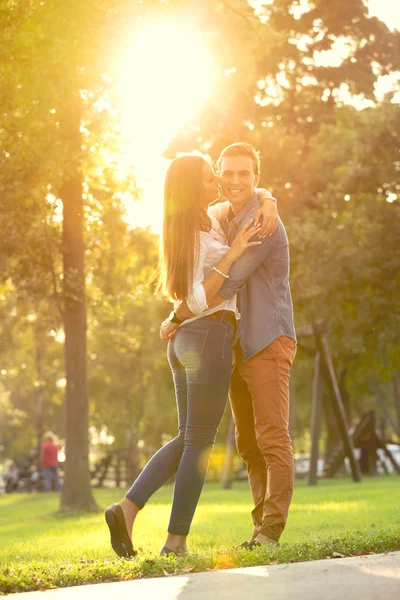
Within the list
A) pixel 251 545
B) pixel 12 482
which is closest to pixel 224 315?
pixel 251 545

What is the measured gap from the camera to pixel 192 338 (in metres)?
5.93

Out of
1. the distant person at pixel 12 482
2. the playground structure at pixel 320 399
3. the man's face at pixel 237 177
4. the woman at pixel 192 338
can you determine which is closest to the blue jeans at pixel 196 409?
the woman at pixel 192 338

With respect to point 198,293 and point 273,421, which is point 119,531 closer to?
point 273,421

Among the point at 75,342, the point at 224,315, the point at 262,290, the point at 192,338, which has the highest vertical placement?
the point at 75,342

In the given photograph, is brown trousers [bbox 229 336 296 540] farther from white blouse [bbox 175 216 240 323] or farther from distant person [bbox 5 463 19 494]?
distant person [bbox 5 463 19 494]

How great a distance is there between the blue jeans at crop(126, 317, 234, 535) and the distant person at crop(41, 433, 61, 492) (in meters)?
27.3

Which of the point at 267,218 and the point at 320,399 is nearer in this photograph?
the point at 267,218

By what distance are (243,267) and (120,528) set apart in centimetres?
157

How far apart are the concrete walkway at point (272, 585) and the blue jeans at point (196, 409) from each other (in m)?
0.96

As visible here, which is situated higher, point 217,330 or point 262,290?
point 262,290

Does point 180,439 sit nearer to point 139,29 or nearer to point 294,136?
point 139,29

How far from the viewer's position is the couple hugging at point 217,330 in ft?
Answer: 19.3

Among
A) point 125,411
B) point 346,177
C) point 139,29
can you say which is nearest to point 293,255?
point 346,177

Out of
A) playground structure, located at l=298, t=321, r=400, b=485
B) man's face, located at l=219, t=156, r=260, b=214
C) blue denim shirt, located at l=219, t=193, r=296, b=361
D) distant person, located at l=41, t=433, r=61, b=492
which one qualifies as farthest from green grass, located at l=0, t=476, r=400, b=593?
distant person, located at l=41, t=433, r=61, b=492
